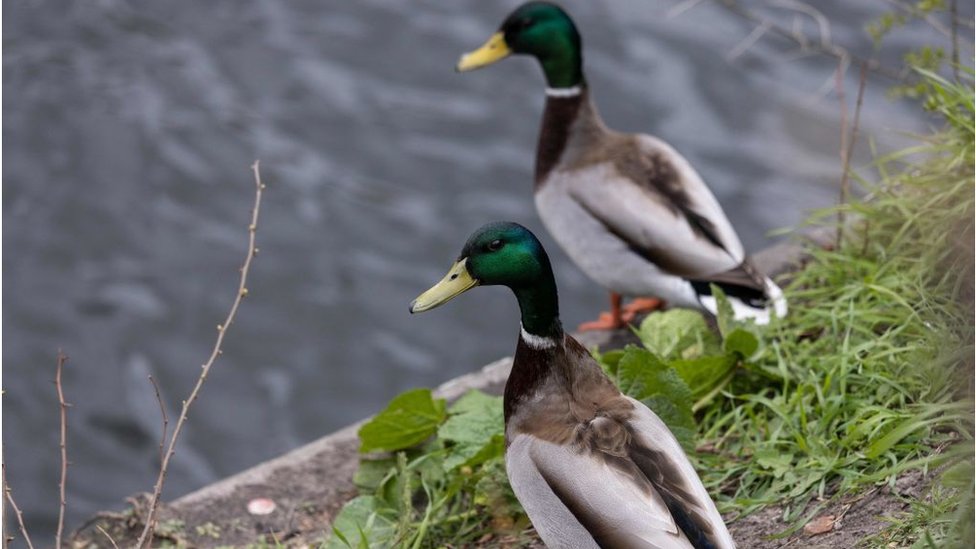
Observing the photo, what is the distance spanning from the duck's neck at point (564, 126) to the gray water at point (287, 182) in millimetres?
1773

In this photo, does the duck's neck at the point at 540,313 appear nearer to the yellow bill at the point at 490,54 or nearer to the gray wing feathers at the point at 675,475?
the gray wing feathers at the point at 675,475

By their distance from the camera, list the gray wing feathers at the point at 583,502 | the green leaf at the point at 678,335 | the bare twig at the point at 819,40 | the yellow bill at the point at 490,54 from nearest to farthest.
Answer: the gray wing feathers at the point at 583,502, the green leaf at the point at 678,335, the yellow bill at the point at 490,54, the bare twig at the point at 819,40

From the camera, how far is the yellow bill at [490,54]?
5.59 meters

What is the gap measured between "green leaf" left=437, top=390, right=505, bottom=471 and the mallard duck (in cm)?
94

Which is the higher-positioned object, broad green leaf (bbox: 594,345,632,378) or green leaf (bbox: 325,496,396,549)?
broad green leaf (bbox: 594,345,632,378)

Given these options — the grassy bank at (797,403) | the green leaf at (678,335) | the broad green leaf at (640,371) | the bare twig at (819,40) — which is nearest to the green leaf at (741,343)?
the grassy bank at (797,403)

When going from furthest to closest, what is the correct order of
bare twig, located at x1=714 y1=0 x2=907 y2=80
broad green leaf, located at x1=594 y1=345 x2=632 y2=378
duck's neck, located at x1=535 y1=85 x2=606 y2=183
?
1. bare twig, located at x1=714 y1=0 x2=907 y2=80
2. duck's neck, located at x1=535 y1=85 x2=606 y2=183
3. broad green leaf, located at x1=594 y1=345 x2=632 y2=378

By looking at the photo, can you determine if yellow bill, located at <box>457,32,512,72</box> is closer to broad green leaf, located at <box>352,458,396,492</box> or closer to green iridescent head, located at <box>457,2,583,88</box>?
green iridescent head, located at <box>457,2,583,88</box>

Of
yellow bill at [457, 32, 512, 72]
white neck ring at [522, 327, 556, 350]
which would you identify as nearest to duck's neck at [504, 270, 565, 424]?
white neck ring at [522, 327, 556, 350]

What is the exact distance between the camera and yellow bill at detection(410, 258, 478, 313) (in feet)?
10.8

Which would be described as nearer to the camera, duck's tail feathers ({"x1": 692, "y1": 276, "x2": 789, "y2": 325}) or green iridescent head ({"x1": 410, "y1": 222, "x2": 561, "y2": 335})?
green iridescent head ({"x1": 410, "y1": 222, "x2": 561, "y2": 335})

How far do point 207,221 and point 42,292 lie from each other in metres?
0.92

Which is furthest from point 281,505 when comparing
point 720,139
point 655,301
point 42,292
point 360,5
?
point 360,5

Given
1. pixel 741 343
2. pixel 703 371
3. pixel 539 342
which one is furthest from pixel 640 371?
pixel 539 342
